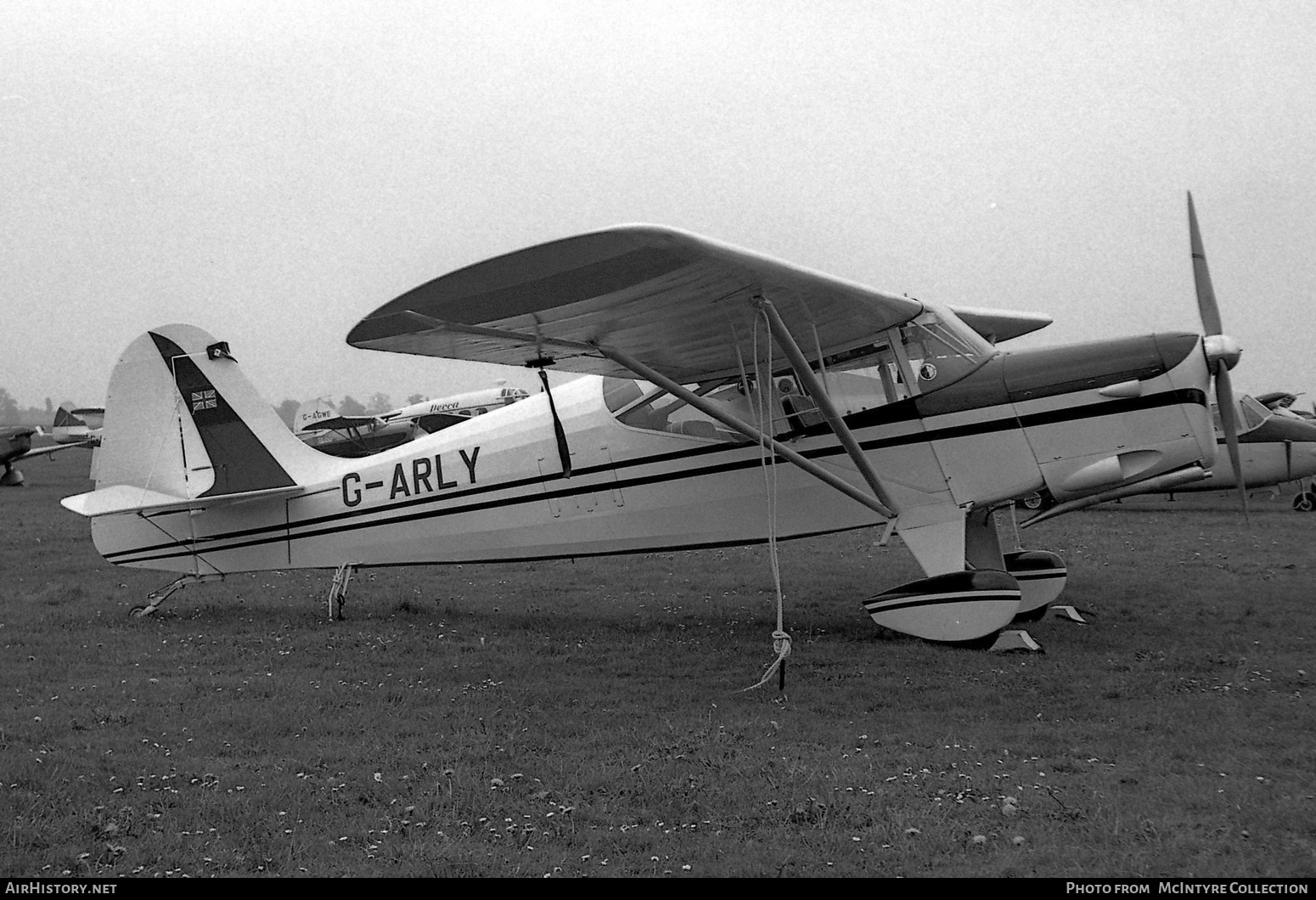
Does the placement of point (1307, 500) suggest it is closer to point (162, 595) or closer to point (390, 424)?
point (162, 595)

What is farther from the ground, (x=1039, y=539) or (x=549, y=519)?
(x=549, y=519)

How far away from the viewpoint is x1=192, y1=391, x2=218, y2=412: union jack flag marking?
9.28m

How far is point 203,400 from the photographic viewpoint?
30.6 ft

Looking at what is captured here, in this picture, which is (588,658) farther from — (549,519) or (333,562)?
(333,562)

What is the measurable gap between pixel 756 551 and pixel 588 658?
21.5ft

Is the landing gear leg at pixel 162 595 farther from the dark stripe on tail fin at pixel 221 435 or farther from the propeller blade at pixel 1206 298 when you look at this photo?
the propeller blade at pixel 1206 298

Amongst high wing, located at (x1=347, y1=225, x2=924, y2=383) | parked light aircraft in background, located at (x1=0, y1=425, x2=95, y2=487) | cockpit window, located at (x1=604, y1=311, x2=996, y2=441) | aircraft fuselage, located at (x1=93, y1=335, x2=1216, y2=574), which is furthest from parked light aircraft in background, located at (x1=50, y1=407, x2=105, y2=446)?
high wing, located at (x1=347, y1=225, x2=924, y2=383)

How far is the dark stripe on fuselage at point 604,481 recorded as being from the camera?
23.6 ft

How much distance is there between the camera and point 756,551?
13523mm

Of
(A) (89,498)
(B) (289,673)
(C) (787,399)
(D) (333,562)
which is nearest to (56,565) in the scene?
(A) (89,498)

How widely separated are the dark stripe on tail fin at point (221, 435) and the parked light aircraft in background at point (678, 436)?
21mm

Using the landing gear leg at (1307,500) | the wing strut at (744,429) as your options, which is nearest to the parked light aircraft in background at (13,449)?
the wing strut at (744,429)

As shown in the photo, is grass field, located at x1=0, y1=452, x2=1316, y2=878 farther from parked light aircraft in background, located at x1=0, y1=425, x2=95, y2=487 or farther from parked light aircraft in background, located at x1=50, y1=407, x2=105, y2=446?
parked light aircraft in background, located at x1=50, y1=407, x2=105, y2=446

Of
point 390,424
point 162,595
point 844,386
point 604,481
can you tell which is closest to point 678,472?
point 604,481
